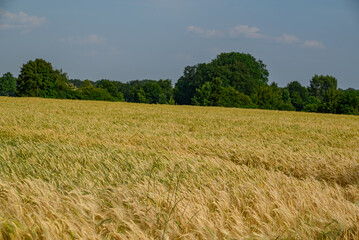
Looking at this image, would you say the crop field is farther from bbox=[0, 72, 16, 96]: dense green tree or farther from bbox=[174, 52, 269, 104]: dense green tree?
bbox=[0, 72, 16, 96]: dense green tree

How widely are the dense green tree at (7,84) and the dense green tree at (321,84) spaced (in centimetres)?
12496

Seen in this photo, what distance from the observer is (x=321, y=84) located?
4624 inches

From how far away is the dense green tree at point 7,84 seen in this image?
408ft

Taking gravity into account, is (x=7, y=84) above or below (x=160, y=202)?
above

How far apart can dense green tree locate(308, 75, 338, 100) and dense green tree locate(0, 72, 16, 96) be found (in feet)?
410

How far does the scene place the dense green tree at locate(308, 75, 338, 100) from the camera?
116062 mm

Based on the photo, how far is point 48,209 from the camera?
221 cm

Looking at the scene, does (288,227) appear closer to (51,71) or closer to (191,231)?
(191,231)

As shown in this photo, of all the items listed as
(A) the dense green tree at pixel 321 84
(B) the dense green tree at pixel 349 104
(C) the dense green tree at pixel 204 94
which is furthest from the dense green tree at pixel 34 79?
(A) the dense green tree at pixel 321 84

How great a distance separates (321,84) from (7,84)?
130 meters

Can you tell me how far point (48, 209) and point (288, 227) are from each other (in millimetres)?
1762

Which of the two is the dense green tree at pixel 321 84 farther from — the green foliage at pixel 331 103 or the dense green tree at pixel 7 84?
the dense green tree at pixel 7 84

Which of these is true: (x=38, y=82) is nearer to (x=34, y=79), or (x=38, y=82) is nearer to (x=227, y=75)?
(x=34, y=79)

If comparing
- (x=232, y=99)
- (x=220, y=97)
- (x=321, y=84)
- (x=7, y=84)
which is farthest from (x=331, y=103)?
(x=7, y=84)
